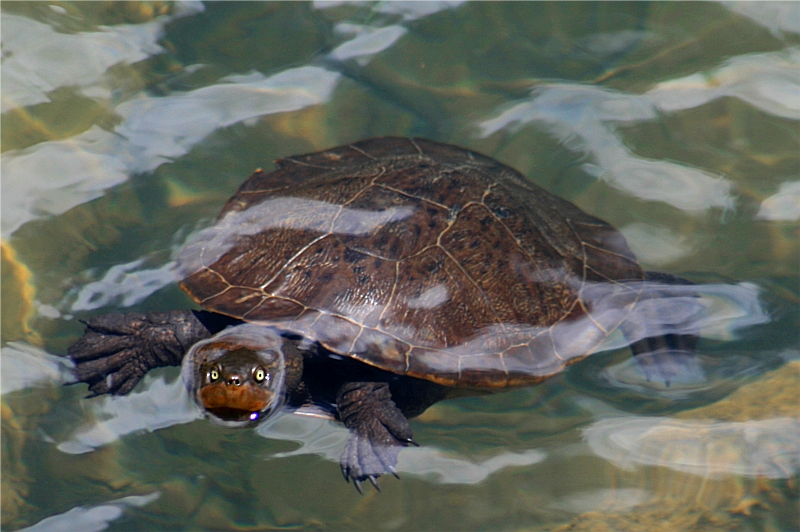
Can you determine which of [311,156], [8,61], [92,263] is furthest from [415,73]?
[8,61]

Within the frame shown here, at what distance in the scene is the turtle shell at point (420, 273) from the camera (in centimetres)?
302

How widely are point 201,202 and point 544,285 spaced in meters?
2.29

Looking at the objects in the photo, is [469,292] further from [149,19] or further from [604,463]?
[149,19]

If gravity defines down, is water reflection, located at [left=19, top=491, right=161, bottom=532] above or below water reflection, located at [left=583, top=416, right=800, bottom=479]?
below

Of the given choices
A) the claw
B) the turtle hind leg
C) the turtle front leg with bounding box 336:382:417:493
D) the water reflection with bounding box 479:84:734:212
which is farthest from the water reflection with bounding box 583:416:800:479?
the water reflection with bounding box 479:84:734:212

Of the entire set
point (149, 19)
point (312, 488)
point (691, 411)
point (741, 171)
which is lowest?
point (312, 488)

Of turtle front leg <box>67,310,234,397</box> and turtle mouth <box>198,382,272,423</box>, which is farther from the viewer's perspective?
turtle front leg <box>67,310,234,397</box>

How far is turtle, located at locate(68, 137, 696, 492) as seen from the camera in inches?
117

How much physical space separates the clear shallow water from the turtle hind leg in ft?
0.29

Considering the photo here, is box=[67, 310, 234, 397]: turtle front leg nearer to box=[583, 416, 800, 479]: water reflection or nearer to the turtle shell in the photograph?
the turtle shell

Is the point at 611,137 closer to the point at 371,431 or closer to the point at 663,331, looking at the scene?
the point at 663,331

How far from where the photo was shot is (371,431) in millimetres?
2990

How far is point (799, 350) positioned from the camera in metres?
3.53

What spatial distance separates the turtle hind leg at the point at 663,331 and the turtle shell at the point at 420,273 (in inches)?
5.6
